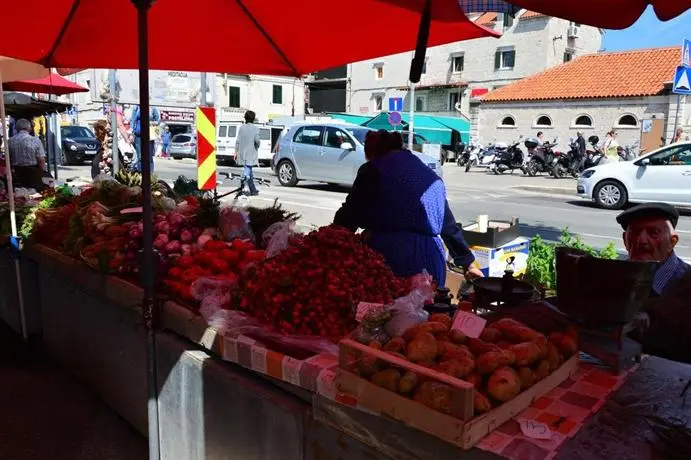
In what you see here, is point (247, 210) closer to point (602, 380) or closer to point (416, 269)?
point (416, 269)

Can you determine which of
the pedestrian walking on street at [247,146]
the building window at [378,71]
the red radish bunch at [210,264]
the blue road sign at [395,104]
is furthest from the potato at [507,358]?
the building window at [378,71]

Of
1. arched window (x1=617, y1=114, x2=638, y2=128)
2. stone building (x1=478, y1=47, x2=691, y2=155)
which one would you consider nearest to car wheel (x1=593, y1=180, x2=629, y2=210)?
stone building (x1=478, y1=47, x2=691, y2=155)

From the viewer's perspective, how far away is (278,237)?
2811 mm

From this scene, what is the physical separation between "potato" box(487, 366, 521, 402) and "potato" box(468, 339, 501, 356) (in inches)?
3.9

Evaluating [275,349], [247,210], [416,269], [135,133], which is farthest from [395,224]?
[135,133]

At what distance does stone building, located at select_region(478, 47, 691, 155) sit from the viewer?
25.2 meters

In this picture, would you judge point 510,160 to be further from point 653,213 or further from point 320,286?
point 320,286

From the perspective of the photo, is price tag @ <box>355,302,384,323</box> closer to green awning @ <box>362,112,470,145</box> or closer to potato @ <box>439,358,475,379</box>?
potato @ <box>439,358,475,379</box>

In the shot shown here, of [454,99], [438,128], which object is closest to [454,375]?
[438,128]

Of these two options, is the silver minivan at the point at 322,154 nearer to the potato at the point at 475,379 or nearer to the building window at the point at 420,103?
the potato at the point at 475,379

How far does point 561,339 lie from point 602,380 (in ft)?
0.63

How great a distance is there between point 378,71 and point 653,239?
41728mm

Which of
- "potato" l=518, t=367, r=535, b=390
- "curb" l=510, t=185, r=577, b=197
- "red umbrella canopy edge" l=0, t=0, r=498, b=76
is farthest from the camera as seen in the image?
"curb" l=510, t=185, r=577, b=197

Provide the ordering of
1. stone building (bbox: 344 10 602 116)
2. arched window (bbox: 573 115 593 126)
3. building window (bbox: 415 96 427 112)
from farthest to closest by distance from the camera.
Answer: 1. building window (bbox: 415 96 427 112)
2. stone building (bbox: 344 10 602 116)
3. arched window (bbox: 573 115 593 126)
